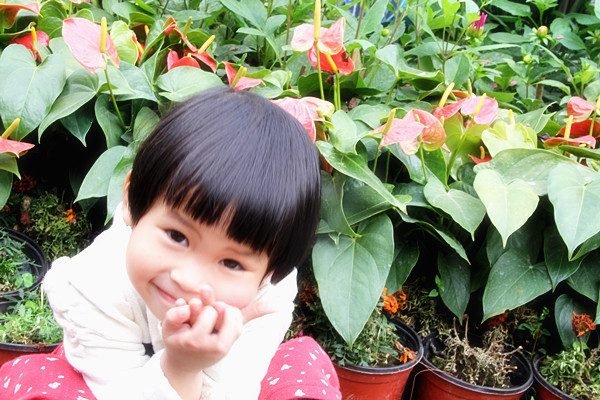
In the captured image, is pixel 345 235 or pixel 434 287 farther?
pixel 434 287

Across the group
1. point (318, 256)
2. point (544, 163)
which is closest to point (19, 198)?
point (318, 256)

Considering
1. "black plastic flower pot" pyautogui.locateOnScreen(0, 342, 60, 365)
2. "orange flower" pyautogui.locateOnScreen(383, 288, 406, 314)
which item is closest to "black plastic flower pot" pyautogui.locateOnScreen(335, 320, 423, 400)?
"orange flower" pyautogui.locateOnScreen(383, 288, 406, 314)

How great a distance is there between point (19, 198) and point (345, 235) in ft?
2.73

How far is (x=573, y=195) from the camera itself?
1.20 m

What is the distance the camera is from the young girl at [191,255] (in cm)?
66

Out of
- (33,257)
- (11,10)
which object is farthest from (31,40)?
(33,257)

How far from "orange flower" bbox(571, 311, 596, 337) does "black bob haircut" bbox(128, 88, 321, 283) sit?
87cm

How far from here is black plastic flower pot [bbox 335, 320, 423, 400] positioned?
122cm

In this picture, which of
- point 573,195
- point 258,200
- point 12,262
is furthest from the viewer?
point 12,262

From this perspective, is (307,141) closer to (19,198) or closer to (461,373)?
(461,373)

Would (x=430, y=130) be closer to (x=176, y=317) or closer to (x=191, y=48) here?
(x=191, y=48)

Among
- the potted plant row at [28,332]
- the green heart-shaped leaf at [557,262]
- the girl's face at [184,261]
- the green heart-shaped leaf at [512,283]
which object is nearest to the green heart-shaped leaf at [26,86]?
the potted plant row at [28,332]

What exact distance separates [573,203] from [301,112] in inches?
23.2

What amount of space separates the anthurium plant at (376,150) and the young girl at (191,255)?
0.40 m
